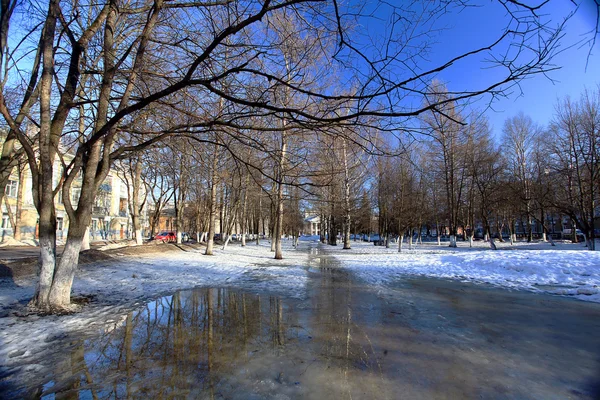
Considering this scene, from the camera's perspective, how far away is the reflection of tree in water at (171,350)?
3.28 m

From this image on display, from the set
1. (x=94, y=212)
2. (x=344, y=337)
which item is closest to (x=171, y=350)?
(x=344, y=337)

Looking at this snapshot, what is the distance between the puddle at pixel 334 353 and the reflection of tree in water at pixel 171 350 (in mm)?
16

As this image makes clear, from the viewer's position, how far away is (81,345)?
4453mm

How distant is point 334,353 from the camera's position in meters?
4.26

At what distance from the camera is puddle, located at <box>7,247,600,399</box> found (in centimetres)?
327

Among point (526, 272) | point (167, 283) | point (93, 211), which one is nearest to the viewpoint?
point (167, 283)

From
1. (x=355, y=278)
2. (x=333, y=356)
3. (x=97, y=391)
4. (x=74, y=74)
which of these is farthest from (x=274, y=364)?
(x=355, y=278)

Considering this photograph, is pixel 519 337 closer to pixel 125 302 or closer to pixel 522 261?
pixel 125 302

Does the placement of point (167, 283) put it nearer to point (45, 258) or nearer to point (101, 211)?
point (45, 258)

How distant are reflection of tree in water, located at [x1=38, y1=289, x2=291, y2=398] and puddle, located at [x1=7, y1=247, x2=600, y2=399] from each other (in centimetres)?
2

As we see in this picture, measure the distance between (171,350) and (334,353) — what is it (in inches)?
84.3

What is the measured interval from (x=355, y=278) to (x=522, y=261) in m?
7.16

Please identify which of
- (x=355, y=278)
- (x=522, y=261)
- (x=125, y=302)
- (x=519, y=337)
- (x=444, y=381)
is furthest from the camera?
(x=522, y=261)

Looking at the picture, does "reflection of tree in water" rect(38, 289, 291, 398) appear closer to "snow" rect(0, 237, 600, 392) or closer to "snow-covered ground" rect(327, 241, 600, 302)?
"snow" rect(0, 237, 600, 392)
